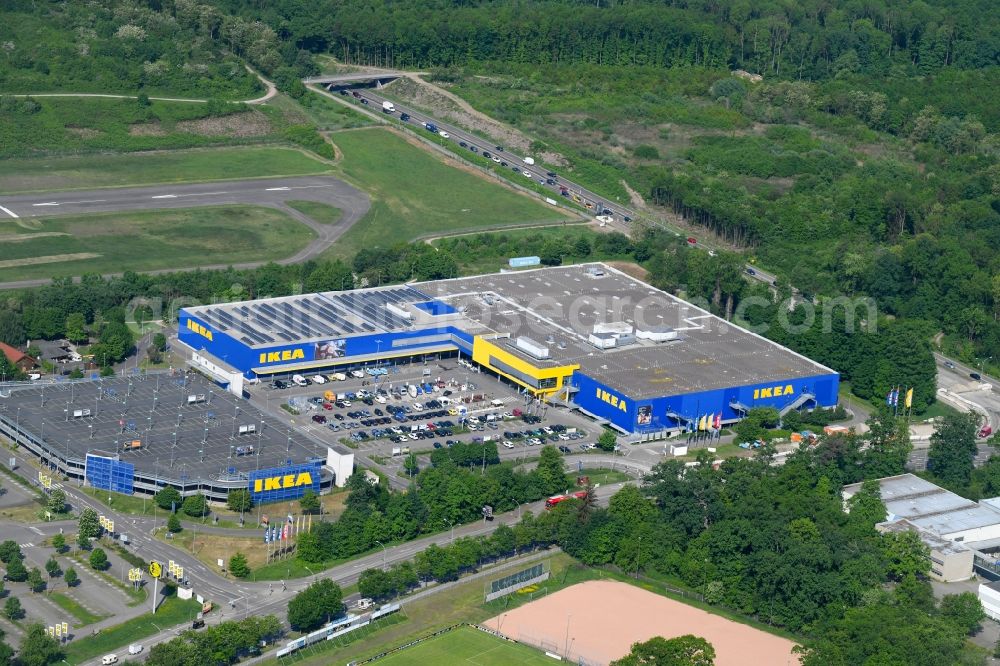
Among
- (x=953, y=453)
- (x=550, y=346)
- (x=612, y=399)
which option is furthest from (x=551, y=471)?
(x=953, y=453)

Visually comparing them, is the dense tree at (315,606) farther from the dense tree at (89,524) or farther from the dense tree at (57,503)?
the dense tree at (57,503)

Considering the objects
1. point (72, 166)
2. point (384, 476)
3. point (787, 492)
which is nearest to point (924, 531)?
point (787, 492)

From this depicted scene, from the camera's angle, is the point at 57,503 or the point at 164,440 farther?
the point at 164,440

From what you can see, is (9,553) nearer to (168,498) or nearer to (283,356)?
(168,498)

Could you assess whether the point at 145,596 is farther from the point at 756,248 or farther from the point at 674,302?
the point at 756,248

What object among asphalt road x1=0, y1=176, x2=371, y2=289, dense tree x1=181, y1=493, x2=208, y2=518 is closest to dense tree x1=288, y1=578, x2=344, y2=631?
dense tree x1=181, y1=493, x2=208, y2=518
